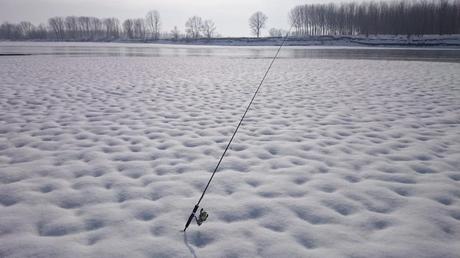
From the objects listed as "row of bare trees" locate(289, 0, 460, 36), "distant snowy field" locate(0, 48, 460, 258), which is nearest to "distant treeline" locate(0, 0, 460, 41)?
"row of bare trees" locate(289, 0, 460, 36)

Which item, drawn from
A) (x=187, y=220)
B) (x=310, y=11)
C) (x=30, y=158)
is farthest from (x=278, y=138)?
(x=310, y=11)

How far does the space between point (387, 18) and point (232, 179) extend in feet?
262

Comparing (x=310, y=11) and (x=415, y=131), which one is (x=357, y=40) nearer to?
(x=310, y=11)

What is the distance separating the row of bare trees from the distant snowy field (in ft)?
234

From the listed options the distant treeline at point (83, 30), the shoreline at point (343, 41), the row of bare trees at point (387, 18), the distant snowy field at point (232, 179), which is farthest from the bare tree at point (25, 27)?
the distant snowy field at point (232, 179)

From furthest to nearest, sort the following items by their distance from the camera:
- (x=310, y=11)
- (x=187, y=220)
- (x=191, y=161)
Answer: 1. (x=310, y=11)
2. (x=191, y=161)
3. (x=187, y=220)

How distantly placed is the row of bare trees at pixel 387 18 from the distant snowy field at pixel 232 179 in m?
71.3

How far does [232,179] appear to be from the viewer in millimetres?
3365

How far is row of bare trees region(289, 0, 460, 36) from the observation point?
208 feet

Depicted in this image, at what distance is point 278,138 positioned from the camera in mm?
4684

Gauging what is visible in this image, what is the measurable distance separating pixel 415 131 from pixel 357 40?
6240 cm

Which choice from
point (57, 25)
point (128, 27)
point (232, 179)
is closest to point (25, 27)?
point (57, 25)

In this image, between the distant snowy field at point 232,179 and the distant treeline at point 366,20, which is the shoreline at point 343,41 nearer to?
the distant treeline at point 366,20

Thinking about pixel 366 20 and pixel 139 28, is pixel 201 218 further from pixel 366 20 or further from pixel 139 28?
pixel 139 28
